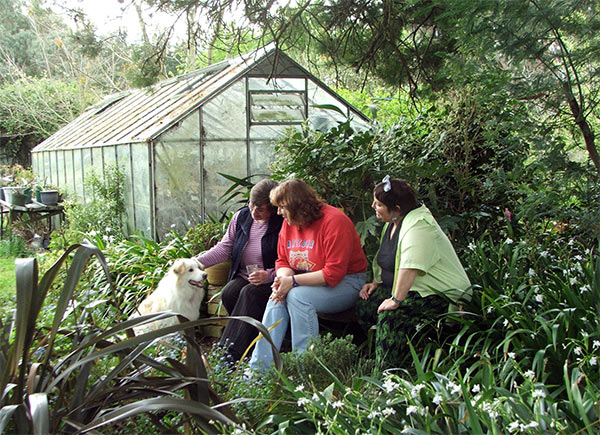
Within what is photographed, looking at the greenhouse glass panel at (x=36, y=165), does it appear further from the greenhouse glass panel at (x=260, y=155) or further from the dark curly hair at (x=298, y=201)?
the dark curly hair at (x=298, y=201)

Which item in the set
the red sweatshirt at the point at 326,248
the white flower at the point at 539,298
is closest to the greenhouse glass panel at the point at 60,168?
the red sweatshirt at the point at 326,248

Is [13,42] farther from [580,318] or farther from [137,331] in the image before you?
[580,318]

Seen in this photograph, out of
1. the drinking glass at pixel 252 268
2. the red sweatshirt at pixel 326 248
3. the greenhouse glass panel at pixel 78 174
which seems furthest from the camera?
the greenhouse glass panel at pixel 78 174

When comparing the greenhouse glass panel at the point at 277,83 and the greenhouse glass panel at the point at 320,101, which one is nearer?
the greenhouse glass panel at the point at 277,83

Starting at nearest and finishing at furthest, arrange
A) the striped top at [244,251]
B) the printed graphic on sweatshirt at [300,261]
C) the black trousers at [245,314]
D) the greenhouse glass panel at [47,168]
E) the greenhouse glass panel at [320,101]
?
1. the printed graphic on sweatshirt at [300,261]
2. the black trousers at [245,314]
3. the striped top at [244,251]
4. the greenhouse glass panel at [320,101]
5. the greenhouse glass panel at [47,168]

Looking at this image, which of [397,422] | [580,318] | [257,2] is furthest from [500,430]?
[257,2]

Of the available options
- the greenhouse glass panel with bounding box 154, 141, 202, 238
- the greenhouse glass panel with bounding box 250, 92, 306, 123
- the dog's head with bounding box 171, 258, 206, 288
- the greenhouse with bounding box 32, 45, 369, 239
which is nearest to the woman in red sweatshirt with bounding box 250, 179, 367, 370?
the dog's head with bounding box 171, 258, 206, 288

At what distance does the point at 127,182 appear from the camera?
9484 millimetres

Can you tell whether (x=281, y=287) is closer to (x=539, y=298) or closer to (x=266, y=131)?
(x=539, y=298)

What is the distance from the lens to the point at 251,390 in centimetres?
292

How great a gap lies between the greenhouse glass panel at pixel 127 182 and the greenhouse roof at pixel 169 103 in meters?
0.16

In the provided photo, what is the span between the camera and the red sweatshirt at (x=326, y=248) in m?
4.18

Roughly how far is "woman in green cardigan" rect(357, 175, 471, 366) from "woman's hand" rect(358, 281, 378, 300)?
0.29 meters

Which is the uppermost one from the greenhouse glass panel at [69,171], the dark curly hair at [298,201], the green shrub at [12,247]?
the greenhouse glass panel at [69,171]
